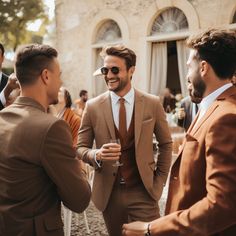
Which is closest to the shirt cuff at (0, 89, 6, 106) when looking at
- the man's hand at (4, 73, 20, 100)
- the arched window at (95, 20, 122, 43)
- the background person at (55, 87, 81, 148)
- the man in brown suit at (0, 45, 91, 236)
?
the man's hand at (4, 73, 20, 100)

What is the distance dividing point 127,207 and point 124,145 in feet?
1.77

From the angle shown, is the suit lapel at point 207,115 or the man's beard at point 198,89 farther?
the man's beard at point 198,89

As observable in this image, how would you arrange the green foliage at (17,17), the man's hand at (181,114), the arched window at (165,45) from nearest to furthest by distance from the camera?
the man's hand at (181,114) → the arched window at (165,45) → the green foliage at (17,17)

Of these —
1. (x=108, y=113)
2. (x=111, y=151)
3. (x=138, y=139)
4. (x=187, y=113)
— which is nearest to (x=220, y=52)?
(x=111, y=151)

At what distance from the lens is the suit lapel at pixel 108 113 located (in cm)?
349

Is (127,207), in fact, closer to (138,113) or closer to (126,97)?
(138,113)

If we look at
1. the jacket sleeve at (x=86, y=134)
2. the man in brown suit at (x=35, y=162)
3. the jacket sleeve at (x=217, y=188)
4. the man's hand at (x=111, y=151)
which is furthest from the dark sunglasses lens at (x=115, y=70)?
the jacket sleeve at (x=217, y=188)

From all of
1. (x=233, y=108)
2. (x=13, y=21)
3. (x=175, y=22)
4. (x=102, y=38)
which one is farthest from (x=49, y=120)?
(x=13, y=21)

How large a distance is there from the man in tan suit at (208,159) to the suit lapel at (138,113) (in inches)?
50.9

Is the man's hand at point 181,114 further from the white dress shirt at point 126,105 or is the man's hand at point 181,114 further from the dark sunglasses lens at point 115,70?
the dark sunglasses lens at point 115,70

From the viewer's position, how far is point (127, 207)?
342 centimetres

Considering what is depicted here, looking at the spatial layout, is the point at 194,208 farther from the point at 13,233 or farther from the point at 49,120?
the point at 13,233

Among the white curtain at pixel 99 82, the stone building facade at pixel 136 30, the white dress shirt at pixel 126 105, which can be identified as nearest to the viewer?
the white dress shirt at pixel 126 105

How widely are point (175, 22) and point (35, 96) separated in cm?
1007
